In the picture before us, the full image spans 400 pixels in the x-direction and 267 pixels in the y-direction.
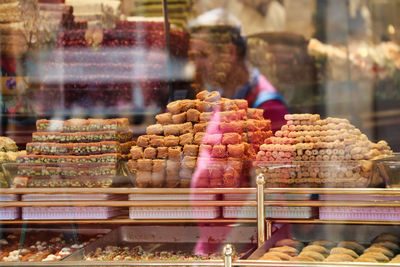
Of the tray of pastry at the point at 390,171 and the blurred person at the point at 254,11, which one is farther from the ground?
the blurred person at the point at 254,11

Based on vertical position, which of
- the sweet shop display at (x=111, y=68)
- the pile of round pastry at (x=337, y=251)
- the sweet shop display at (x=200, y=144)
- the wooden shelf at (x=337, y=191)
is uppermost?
the sweet shop display at (x=111, y=68)

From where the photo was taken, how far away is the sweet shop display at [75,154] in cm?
281

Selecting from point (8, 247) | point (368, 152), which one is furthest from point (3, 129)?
point (368, 152)

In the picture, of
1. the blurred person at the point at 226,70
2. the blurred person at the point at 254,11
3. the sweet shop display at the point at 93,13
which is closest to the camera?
the blurred person at the point at 226,70

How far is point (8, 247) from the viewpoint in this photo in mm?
3000

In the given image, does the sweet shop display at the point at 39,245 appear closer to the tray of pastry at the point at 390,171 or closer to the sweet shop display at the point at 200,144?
the sweet shop display at the point at 200,144

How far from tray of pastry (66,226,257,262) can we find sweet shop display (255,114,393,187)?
1.17 ft

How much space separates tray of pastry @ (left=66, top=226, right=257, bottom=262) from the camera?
2.77 m

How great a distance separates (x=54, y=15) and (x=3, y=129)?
3.01ft

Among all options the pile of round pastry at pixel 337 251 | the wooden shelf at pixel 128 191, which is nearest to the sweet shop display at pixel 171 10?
the wooden shelf at pixel 128 191

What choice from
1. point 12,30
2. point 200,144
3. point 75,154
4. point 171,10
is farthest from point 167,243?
point 171,10

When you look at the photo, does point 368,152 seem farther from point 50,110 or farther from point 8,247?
point 50,110

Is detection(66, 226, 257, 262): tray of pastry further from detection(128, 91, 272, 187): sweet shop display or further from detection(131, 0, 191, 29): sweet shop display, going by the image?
detection(131, 0, 191, 29): sweet shop display

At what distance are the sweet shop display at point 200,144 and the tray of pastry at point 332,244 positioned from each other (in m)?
0.34
